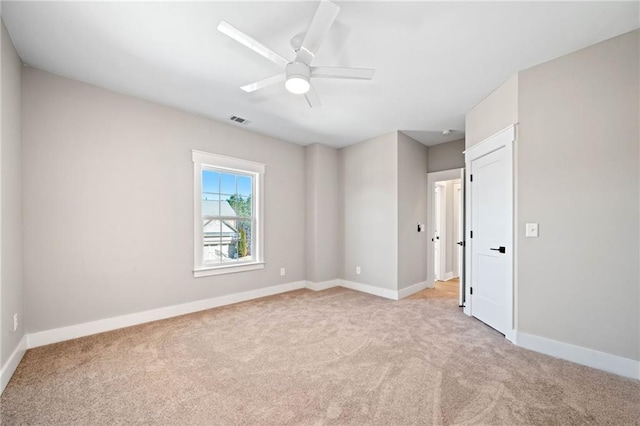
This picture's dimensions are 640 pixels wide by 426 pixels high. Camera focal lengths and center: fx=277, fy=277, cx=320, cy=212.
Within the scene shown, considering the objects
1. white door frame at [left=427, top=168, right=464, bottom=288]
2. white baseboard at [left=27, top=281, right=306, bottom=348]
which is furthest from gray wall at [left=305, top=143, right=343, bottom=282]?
white door frame at [left=427, top=168, right=464, bottom=288]

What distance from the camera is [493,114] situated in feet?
10.5

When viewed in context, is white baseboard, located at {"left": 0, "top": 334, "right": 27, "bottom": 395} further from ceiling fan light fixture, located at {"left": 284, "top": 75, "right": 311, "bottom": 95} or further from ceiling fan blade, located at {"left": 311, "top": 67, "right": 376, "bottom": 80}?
ceiling fan blade, located at {"left": 311, "top": 67, "right": 376, "bottom": 80}

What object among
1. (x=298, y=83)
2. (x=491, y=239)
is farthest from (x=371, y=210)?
(x=298, y=83)

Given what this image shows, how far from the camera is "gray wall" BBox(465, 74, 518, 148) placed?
2.91 metres

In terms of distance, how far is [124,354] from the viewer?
2.59m

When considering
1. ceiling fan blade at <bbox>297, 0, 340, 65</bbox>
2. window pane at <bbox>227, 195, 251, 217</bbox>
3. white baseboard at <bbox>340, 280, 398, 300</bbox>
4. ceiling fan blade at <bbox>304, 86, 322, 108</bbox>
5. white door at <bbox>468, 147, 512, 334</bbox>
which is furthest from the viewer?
white baseboard at <bbox>340, 280, 398, 300</bbox>

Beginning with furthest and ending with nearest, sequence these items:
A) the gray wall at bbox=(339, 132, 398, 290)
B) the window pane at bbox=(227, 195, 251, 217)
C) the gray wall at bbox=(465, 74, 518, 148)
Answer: the gray wall at bbox=(339, 132, 398, 290) → the window pane at bbox=(227, 195, 251, 217) → the gray wall at bbox=(465, 74, 518, 148)

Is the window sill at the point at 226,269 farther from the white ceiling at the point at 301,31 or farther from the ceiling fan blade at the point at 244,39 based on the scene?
the ceiling fan blade at the point at 244,39

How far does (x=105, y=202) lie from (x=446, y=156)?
5.23m

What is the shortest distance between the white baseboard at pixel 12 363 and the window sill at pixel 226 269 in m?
1.68

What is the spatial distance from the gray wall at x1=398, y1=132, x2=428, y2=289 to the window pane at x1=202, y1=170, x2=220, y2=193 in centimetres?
294

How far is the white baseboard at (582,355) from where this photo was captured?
88.1 inches

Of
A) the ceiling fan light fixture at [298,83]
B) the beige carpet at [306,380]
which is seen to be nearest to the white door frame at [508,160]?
the beige carpet at [306,380]

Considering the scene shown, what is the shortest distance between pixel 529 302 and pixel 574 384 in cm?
77
